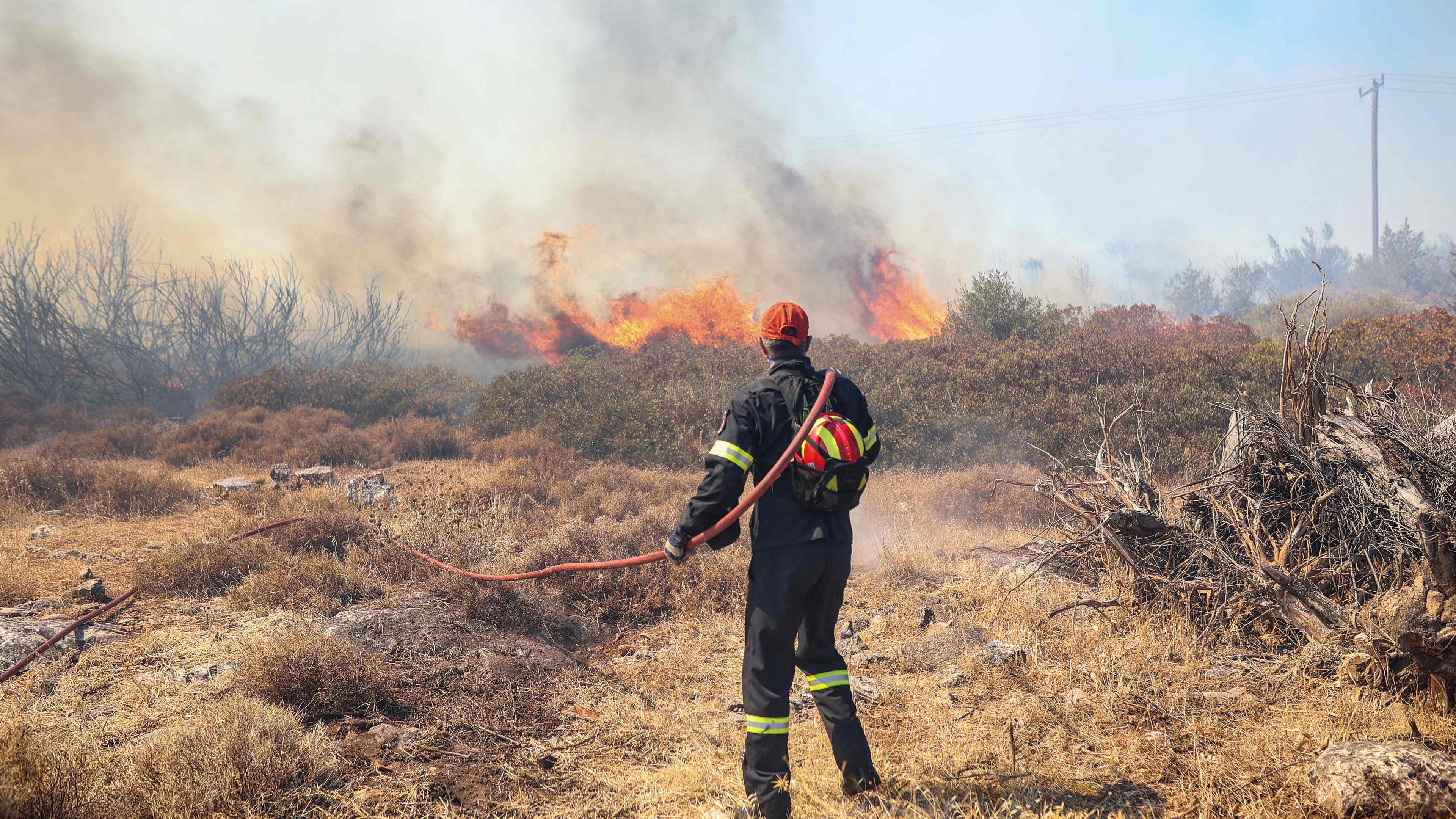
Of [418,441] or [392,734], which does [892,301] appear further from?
[392,734]

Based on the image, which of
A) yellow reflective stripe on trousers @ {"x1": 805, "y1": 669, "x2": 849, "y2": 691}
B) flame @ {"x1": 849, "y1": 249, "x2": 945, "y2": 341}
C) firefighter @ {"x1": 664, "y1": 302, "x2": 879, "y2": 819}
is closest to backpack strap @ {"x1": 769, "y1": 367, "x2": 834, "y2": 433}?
firefighter @ {"x1": 664, "y1": 302, "x2": 879, "y2": 819}

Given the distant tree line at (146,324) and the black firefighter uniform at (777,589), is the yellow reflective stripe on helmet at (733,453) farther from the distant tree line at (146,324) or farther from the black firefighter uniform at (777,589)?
the distant tree line at (146,324)

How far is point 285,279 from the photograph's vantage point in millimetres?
27562

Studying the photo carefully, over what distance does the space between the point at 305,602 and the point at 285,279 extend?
26067 mm

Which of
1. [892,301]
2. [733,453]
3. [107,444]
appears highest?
[892,301]

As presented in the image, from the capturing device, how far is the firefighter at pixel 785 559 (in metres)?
3.22

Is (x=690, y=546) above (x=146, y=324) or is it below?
below

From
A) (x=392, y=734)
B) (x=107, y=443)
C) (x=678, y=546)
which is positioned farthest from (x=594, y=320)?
(x=678, y=546)

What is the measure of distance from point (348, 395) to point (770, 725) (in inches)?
669

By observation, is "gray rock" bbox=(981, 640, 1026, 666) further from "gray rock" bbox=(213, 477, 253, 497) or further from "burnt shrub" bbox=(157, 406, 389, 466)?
"burnt shrub" bbox=(157, 406, 389, 466)

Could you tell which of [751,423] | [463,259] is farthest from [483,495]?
[463,259]

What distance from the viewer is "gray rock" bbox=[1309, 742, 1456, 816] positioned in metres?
2.79

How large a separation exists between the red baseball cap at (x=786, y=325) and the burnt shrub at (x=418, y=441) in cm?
1152

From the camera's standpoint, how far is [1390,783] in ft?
9.29
